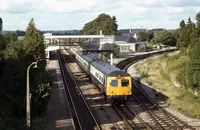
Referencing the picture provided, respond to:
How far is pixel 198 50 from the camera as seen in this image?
3472cm

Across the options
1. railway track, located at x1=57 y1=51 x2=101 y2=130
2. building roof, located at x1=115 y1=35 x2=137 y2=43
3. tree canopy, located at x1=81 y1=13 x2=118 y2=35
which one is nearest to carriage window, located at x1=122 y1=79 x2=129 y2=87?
railway track, located at x1=57 y1=51 x2=101 y2=130

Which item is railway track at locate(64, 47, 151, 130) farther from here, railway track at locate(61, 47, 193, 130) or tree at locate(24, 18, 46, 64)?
tree at locate(24, 18, 46, 64)

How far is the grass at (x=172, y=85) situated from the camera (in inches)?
1169

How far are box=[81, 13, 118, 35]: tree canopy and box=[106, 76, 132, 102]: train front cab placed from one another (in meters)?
103

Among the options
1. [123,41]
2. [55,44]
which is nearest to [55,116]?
[55,44]

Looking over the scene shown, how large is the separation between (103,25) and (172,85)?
98.2m

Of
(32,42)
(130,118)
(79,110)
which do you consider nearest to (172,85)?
(79,110)

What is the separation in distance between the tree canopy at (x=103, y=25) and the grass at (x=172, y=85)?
75066 mm

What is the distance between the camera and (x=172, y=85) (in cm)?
4012

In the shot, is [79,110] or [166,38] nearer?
[79,110]

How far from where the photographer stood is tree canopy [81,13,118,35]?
134750 millimetres

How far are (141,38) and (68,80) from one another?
83312 mm

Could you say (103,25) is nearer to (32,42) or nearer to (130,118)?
(32,42)

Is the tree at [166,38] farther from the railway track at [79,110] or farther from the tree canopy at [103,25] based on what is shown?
the railway track at [79,110]
